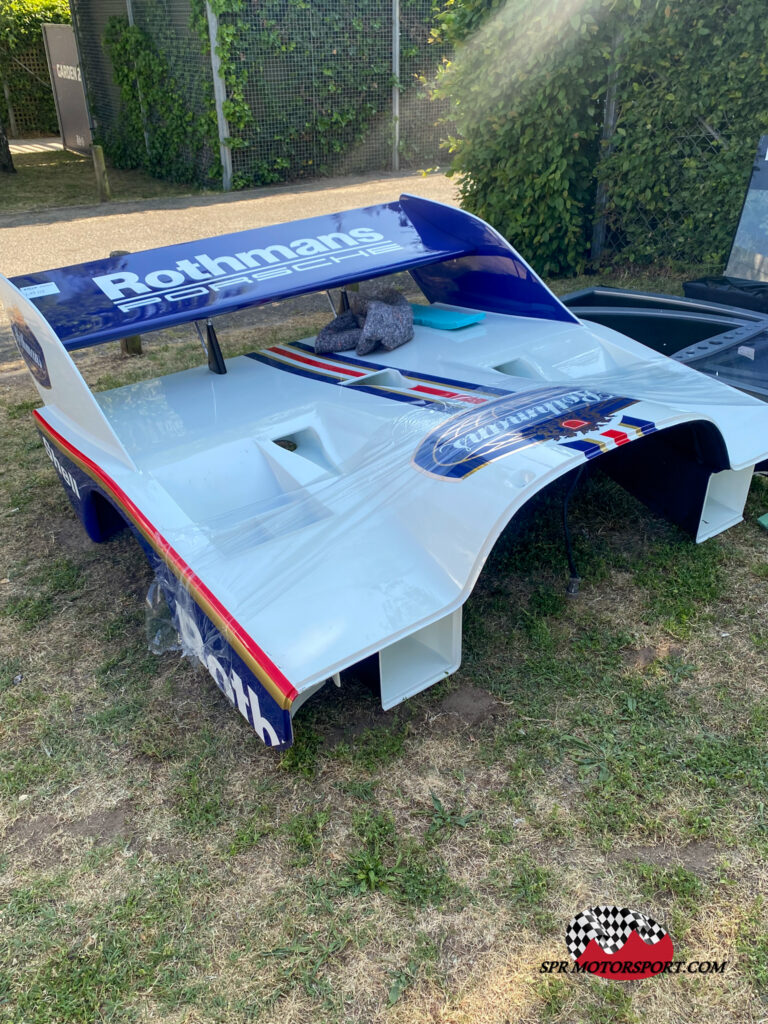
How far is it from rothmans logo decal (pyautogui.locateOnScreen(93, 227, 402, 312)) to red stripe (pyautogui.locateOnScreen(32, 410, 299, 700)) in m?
0.77

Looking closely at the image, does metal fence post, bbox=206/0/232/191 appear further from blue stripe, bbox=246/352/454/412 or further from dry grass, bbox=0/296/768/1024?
dry grass, bbox=0/296/768/1024

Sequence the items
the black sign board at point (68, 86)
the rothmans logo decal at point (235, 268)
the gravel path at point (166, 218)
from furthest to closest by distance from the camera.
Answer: the black sign board at point (68, 86) → the gravel path at point (166, 218) → the rothmans logo decal at point (235, 268)

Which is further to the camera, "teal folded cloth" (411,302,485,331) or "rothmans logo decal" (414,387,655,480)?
"teal folded cloth" (411,302,485,331)

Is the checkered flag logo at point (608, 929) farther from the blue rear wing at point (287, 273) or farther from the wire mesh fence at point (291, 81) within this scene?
the wire mesh fence at point (291, 81)

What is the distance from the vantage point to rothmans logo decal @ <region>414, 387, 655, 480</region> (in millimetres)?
2631

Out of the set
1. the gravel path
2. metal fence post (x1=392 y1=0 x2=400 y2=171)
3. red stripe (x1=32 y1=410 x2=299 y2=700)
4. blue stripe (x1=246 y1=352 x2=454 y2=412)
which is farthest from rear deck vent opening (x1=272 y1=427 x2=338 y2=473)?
metal fence post (x1=392 y1=0 x2=400 y2=171)

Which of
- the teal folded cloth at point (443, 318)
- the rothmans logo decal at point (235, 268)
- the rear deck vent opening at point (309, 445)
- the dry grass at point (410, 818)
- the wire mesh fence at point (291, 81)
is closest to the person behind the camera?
the dry grass at point (410, 818)

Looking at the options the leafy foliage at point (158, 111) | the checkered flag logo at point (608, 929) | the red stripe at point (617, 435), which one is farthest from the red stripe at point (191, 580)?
the leafy foliage at point (158, 111)

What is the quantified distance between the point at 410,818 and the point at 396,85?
1320 cm

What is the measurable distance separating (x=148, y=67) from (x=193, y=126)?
4.80ft

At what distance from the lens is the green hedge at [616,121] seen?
5.83m

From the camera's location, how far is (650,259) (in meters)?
7.06

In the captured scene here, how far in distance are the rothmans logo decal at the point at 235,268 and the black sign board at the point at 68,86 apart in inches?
538

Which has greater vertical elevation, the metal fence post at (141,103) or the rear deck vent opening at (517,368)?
the metal fence post at (141,103)
